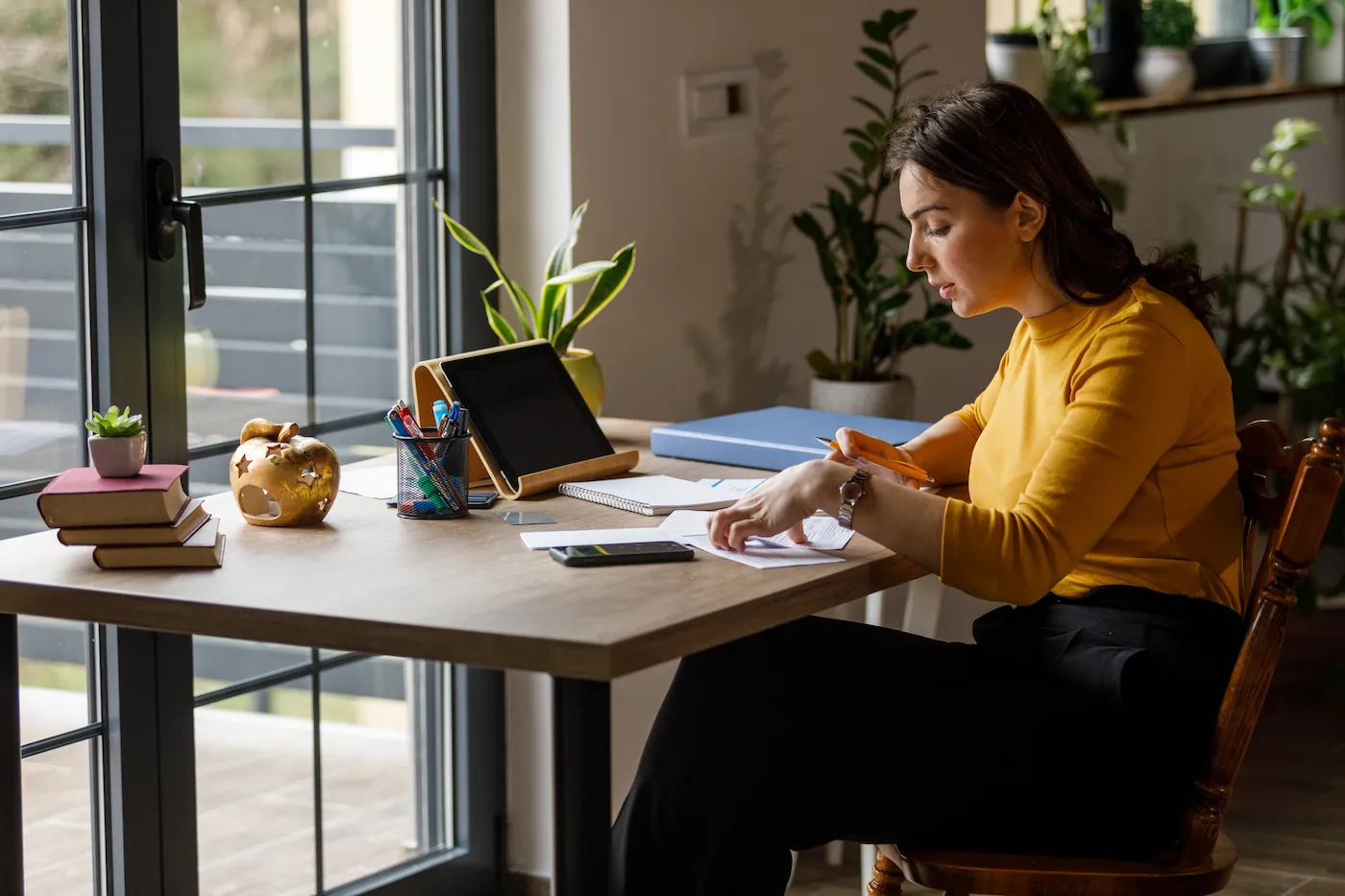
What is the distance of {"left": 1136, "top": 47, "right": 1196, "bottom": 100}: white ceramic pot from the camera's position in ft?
14.7

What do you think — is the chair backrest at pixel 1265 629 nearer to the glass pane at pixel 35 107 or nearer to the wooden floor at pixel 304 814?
the wooden floor at pixel 304 814

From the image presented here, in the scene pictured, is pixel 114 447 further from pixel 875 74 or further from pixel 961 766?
pixel 875 74

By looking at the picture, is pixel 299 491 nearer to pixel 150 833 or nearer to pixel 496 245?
pixel 150 833

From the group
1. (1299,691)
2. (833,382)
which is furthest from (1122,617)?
(1299,691)

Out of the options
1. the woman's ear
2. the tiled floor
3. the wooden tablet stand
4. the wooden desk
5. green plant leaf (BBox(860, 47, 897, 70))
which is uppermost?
green plant leaf (BBox(860, 47, 897, 70))

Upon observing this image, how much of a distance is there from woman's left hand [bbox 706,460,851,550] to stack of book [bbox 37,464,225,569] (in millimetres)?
532

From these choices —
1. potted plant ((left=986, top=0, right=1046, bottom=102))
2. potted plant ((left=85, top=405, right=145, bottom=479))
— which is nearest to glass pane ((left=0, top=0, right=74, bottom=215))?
potted plant ((left=85, top=405, right=145, bottom=479))

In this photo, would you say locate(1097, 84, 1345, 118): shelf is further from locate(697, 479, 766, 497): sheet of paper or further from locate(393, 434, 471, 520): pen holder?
locate(393, 434, 471, 520): pen holder

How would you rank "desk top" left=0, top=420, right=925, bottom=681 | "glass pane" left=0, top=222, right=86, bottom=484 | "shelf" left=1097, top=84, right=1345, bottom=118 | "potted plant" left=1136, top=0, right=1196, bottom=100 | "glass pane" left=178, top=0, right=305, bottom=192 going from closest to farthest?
"desk top" left=0, top=420, right=925, bottom=681 → "glass pane" left=0, top=222, right=86, bottom=484 → "glass pane" left=178, top=0, right=305, bottom=192 → "shelf" left=1097, top=84, right=1345, bottom=118 → "potted plant" left=1136, top=0, right=1196, bottom=100

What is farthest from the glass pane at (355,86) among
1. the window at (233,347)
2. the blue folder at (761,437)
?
the blue folder at (761,437)

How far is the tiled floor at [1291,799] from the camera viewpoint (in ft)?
9.78

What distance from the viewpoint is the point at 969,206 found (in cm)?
189

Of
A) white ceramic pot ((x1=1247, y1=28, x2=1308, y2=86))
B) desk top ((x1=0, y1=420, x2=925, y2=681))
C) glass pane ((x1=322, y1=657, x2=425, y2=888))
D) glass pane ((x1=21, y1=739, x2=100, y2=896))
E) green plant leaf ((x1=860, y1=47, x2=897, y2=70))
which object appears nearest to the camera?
desk top ((x1=0, y1=420, x2=925, y2=681))

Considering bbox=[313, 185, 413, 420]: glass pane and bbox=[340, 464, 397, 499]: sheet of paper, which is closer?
bbox=[340, 464, 397, 499]: sheet of paper
